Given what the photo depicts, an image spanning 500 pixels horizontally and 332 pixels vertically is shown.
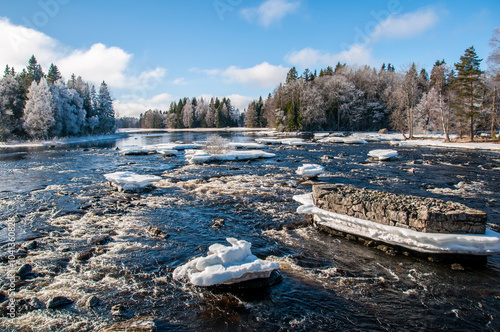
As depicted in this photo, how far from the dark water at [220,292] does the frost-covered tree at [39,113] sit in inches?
1700

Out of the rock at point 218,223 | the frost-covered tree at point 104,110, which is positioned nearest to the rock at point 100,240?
the rock at point 218,223

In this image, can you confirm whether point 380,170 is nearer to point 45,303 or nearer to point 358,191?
point 358,191

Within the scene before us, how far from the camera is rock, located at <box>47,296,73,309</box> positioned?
632 centimetres

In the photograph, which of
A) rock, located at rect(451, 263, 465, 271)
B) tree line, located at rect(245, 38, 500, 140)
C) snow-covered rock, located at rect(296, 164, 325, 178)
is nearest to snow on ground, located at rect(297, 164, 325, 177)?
snow-covered rock, located at rect(296, 164, 325, 178)

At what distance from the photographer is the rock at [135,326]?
5.57 meters

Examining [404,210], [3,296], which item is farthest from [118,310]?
[404,210]

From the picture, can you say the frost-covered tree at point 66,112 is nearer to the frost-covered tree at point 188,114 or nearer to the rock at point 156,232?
the rock at point 156,232

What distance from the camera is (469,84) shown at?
1638 inches

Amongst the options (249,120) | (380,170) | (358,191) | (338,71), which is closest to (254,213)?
(358,191)

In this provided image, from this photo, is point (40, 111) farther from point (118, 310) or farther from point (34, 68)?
point (118, 310)

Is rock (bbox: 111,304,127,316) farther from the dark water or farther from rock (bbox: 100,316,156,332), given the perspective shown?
rock (bbox: 100,316,156,332)

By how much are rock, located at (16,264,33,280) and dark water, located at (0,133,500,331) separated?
0.86ft

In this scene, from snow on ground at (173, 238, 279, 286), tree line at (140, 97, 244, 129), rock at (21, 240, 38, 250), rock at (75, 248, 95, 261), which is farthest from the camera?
tree line at (140, 97, 244, 129)

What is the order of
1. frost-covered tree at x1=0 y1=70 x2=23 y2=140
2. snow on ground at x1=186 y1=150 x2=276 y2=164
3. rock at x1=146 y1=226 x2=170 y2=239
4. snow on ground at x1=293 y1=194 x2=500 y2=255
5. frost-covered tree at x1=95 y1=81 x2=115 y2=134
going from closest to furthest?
snow on ground at x1=293 y1=194 x2=500 y2=255 → rock at x1=146 y1=226 x2=170 y2=239 → snow on ground at x1=186 y1=150 x2=276 y2=164 → frost-covered tree at x1=0 y1=70 x2=23 y2=140 → frost-covered tree at x1=95 y1=81 x2=115 y2=134
